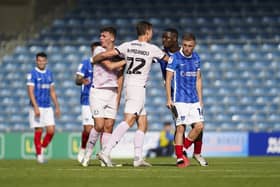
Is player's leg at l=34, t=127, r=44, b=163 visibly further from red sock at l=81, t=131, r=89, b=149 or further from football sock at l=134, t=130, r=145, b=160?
football sock at l=134, t=130, r=145, b=160

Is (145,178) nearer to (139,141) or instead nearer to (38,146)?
(139,141)

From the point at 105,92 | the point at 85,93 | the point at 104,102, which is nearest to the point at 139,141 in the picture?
the point at 104,102

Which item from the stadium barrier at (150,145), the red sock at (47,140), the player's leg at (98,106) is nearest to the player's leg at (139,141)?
the player's leg at (98,106)

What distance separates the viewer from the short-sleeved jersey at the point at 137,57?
13.2 meters

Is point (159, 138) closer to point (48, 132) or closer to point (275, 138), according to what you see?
point (275, 138)

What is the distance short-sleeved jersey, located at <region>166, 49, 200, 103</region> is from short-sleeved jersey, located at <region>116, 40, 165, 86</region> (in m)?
0.41

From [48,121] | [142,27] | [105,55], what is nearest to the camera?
[142,27]

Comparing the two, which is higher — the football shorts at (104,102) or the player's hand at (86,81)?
the player's hand at (86,81)

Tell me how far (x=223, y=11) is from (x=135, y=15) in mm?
2696

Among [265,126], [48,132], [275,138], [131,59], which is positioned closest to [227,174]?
[131,59]

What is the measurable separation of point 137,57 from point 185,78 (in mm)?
Result: 878

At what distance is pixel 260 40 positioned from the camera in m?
26.4

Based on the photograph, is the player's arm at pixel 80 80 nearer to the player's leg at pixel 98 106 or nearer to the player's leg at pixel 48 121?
the player's leg at pixel 48 121

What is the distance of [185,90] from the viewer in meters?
13.6
